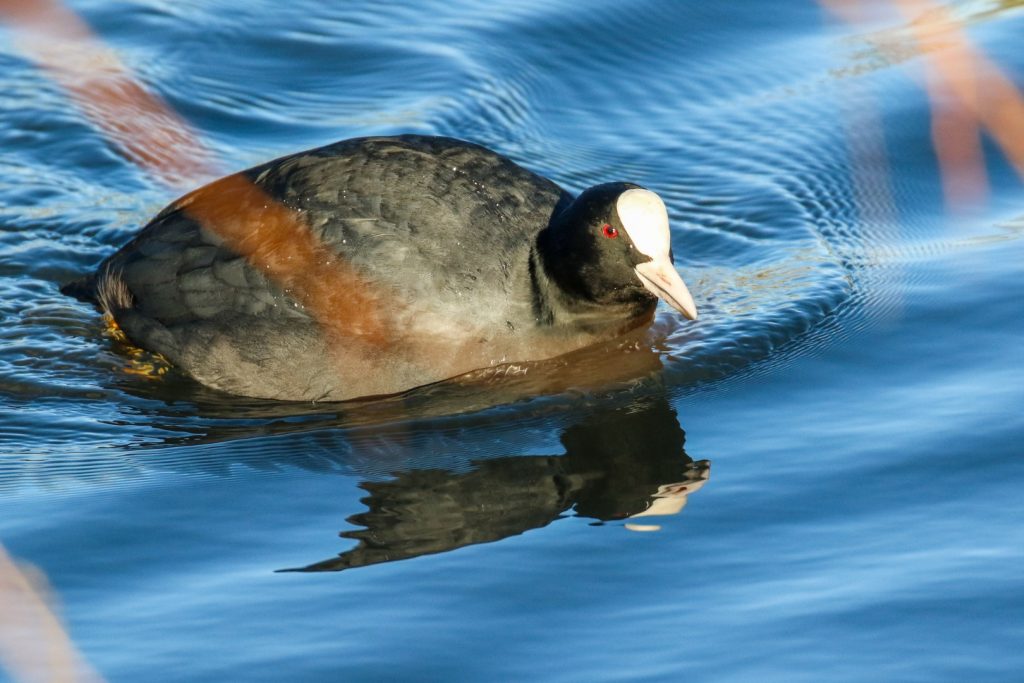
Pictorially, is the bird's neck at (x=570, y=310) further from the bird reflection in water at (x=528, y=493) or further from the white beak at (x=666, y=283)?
the bird reflection in water at (x=528, y=493)

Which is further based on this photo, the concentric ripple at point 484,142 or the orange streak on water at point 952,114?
the orange streak on water at point 952,114

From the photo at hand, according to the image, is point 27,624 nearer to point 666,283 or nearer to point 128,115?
point 666,283

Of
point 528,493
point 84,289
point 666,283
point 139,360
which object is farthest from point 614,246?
point 84,289

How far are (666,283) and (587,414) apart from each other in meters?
0.70

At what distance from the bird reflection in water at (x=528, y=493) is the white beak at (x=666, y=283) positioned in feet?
1.87

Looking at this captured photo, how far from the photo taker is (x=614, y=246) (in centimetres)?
619

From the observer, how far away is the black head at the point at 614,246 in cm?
611

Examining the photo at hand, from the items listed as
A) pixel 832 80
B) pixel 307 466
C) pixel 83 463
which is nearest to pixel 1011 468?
pixel 307 466

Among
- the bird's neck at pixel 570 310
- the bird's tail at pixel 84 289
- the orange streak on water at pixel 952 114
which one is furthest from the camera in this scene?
the orange streak on water at pixel 952 114

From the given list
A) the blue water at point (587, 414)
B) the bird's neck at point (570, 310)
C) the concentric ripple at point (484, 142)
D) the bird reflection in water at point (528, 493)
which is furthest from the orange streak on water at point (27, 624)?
the bird's neck at point (570, 310)

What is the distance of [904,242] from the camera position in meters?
7.44

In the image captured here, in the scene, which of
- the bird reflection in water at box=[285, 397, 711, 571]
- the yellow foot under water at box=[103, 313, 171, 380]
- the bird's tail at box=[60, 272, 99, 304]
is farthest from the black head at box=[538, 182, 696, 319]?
the bird's tail at box=[60, 272, 99, 304]

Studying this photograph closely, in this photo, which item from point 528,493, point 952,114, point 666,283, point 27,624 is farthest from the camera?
point 952,114

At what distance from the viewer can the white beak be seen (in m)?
6.04
